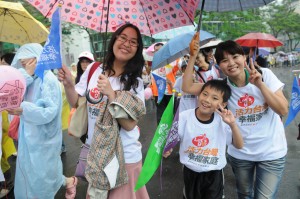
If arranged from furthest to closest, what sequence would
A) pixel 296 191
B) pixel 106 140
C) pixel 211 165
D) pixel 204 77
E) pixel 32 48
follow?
1. pixel 204 77
2. pixel 296 191
3. pixel 32 48
4. pixel 211 165
5. pixel 106 140

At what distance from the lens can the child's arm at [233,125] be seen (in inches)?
86.1

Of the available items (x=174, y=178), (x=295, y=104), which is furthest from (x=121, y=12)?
(x=174, y=178)

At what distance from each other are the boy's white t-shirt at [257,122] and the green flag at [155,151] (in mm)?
583

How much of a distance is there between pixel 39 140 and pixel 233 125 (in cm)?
192

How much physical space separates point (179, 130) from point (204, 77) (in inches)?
69.6

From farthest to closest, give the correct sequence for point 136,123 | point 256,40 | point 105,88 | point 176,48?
point 256,40
point 176,48
point 136,123
point 105,88

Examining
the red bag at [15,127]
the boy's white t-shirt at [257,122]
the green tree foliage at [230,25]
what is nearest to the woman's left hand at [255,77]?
the boy's white t-shirt at [257,122]

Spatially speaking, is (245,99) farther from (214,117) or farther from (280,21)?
(280,21)

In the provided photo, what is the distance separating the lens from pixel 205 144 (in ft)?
7.79

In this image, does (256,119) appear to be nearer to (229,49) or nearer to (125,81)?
(229,49)

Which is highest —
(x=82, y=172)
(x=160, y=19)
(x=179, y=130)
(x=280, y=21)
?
(x=280, y=21)

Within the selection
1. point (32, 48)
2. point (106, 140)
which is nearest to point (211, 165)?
point (106, 140)

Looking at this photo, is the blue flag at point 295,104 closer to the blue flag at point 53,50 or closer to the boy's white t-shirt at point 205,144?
the boy's white t-shirt at point 205,144

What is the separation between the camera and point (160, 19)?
2547mm
